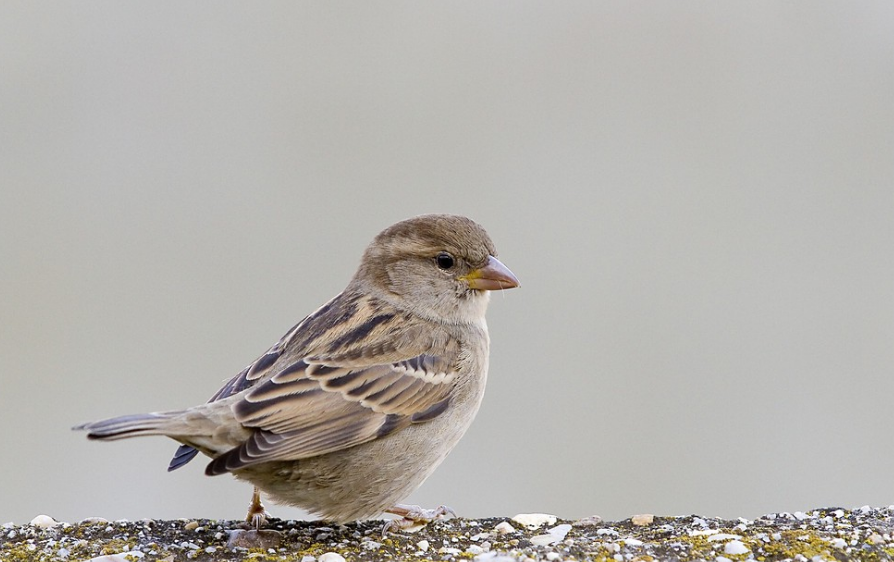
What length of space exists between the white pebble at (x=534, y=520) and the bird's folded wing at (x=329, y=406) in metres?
0.61

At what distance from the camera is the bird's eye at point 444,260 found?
6.26m

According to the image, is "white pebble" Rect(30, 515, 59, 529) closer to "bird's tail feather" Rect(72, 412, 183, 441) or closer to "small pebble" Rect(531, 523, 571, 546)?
"bird's tail feather" Rect(72, 412, 183, 441)

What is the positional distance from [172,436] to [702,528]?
87.9 inches

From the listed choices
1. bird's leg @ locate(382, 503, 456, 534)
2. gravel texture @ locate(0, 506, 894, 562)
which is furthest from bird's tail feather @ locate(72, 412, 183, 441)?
bird's leg @ locate(382, 503, 456, 534)

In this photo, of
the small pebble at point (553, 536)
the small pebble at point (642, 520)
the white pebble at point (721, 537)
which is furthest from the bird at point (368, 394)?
the white pebble at point (721, 537)

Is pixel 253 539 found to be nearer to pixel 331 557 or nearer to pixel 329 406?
pixel 331 557

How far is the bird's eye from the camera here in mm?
6258

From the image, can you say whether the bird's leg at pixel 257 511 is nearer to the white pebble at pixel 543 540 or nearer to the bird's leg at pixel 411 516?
the bird's leg at pixel 411 516

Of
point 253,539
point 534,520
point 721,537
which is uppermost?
point 721,537

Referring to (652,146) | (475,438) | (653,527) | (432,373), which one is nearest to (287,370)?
(432,373)

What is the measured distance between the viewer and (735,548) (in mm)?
4672

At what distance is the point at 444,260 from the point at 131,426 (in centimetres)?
209

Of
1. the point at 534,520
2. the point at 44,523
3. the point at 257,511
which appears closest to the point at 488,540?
the point at 534,520

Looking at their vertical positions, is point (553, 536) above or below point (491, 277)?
below
